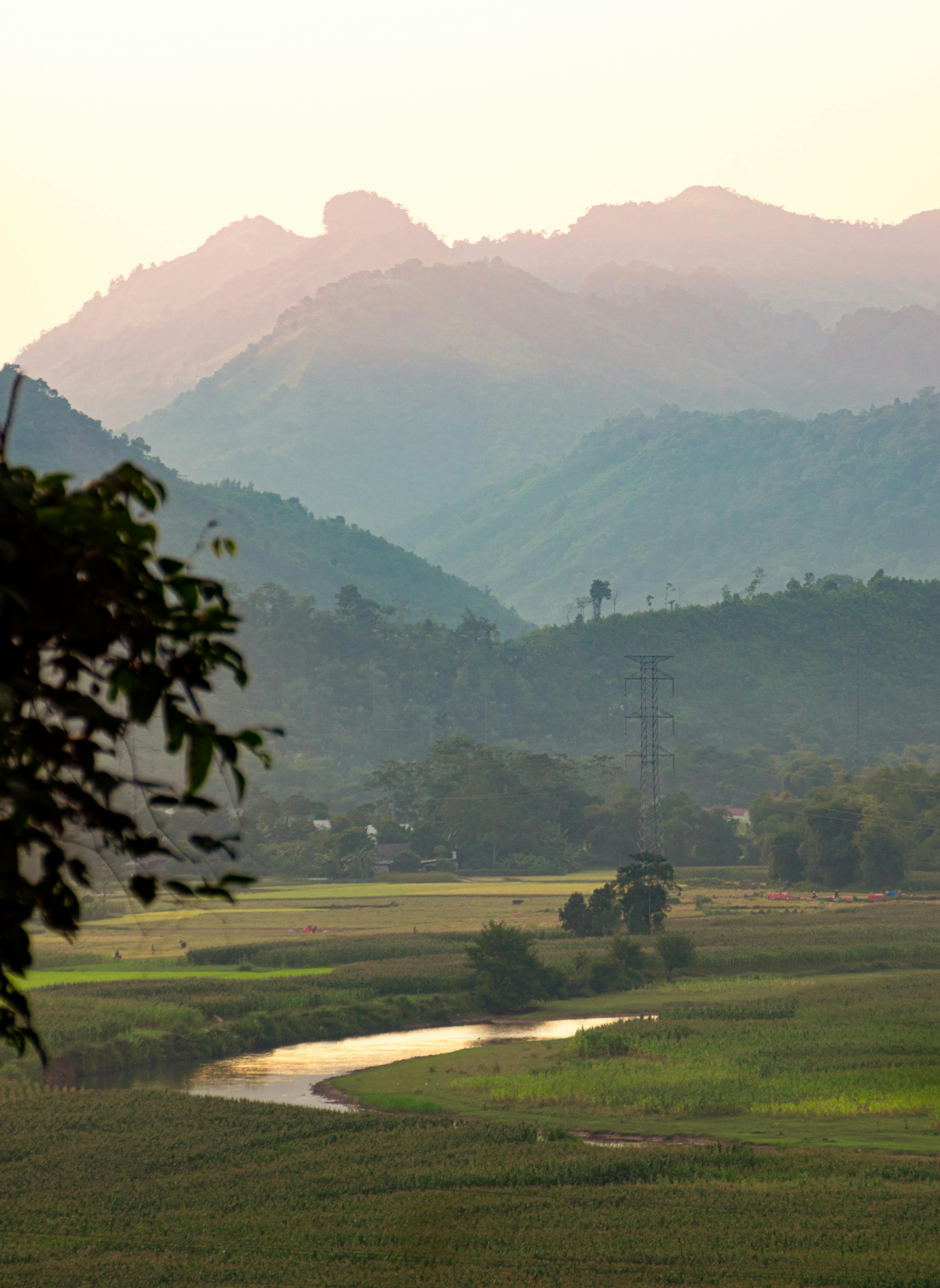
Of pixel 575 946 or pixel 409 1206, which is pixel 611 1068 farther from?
pixel 575 946

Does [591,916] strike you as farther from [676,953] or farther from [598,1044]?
[598,1044]

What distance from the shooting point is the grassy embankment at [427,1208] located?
2816cm

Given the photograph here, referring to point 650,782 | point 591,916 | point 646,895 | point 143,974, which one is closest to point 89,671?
point 143,974

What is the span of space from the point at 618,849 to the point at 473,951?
74.3m

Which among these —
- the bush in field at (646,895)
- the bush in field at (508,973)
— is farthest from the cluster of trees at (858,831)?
the bush in field at (508,973)

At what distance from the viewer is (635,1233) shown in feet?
102

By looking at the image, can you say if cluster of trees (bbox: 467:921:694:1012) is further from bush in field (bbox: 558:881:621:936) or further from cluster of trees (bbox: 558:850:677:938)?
bush in field (bbox: 558:881:621:936)

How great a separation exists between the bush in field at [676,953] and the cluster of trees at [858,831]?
4275 cm

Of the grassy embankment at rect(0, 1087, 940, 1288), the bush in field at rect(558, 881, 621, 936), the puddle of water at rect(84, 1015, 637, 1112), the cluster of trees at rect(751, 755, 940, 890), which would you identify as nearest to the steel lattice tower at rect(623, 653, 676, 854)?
the bush in field at rect(558, 881, 621, 936)

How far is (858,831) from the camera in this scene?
115875 millimetres

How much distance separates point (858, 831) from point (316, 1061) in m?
70.1

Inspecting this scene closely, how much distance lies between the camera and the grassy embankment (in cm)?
2816

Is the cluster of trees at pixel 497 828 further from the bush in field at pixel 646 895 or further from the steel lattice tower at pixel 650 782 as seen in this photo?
the bush in field at pixel 646 895

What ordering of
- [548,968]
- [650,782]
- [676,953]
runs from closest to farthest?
[548,968] < [676,953] < [650,782]
